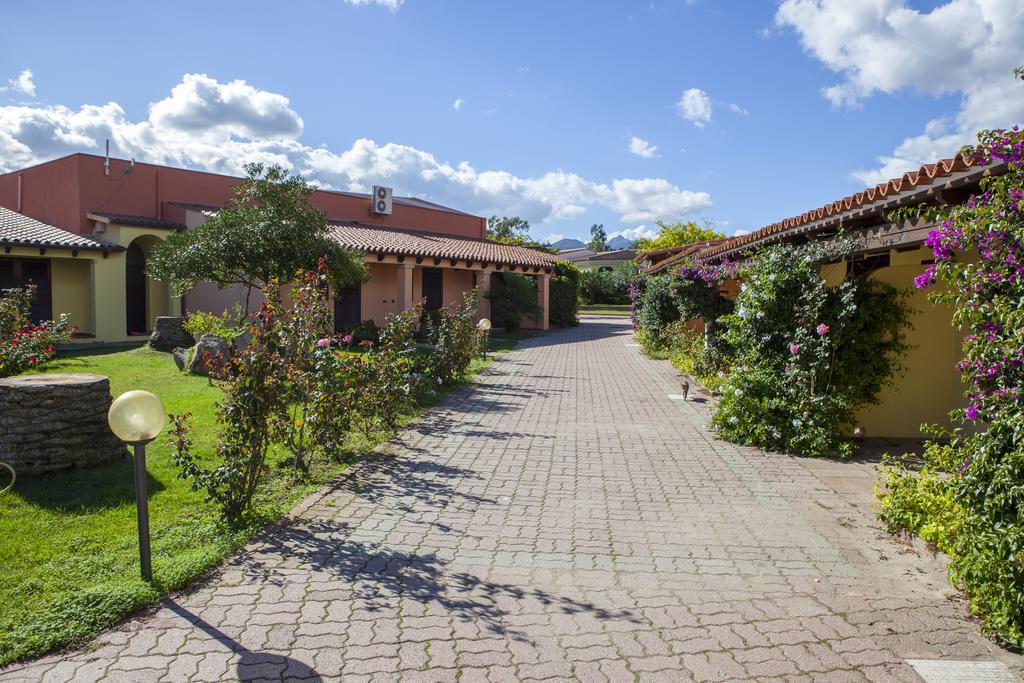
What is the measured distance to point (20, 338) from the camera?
1097 cm

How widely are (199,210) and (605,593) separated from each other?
20522mm

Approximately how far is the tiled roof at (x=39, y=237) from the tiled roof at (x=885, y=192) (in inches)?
689

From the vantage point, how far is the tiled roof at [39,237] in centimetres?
1689

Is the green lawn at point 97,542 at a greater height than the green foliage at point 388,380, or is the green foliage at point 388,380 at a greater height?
the green foliage at point 388,380

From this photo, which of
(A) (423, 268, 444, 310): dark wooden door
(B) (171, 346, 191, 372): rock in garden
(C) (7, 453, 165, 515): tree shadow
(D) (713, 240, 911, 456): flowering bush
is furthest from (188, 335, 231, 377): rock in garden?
(A) (423, 268, 444, 310): dark wooden door

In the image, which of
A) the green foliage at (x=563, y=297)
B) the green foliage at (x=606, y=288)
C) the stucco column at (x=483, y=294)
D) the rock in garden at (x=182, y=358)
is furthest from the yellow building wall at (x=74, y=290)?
the green foliage at (x=606, y=288)

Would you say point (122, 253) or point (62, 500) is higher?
point (122, 253)

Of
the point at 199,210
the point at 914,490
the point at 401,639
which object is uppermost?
the point at 199,210

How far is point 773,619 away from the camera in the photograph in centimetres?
364

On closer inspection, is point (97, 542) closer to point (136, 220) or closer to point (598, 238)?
point (136, 220)

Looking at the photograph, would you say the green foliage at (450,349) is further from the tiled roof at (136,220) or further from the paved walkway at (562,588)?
the tiled roof at (136,220)

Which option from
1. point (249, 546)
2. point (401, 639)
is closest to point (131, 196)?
point (249, 546)

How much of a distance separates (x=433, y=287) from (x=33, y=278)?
482 inches

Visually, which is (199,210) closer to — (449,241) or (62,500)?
(449,241)
